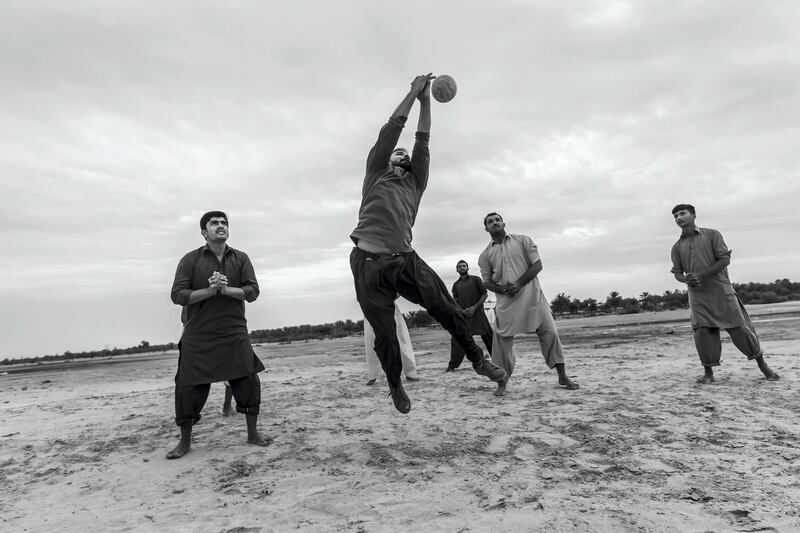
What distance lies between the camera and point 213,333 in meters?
4.36

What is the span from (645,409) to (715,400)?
2.81ft

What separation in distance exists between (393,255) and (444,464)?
1586 millimetres

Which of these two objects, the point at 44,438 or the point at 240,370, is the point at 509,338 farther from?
the point at 44,438

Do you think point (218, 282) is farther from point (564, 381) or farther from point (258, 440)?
point (564, 381)

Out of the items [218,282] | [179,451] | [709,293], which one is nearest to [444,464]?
[179,451]

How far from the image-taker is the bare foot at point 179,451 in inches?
158

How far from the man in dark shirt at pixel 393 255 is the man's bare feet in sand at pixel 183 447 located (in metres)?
1.79

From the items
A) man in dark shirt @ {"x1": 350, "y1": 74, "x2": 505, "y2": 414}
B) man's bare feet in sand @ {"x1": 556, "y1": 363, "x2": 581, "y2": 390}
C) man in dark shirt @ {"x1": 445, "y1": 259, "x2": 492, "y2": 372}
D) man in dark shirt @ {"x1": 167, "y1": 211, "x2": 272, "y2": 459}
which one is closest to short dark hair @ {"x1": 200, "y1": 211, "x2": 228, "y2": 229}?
man in dark shirt @ {"x1": 167, "y1": 211, "x2": 272, "y2": 459}

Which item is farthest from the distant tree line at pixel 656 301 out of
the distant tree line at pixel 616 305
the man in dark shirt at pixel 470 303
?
the man in dark shirt at pixel 470 303

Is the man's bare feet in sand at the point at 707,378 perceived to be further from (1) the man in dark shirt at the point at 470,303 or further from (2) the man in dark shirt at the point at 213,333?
(2) the man in dark shirt at the point at 213,333

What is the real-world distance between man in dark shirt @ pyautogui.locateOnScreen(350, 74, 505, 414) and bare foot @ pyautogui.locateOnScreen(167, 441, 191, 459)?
183 centimetres

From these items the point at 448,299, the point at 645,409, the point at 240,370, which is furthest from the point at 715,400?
the point at 240,370

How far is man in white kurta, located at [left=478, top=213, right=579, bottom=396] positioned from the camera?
6.05m

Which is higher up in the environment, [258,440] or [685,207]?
[685,207]
